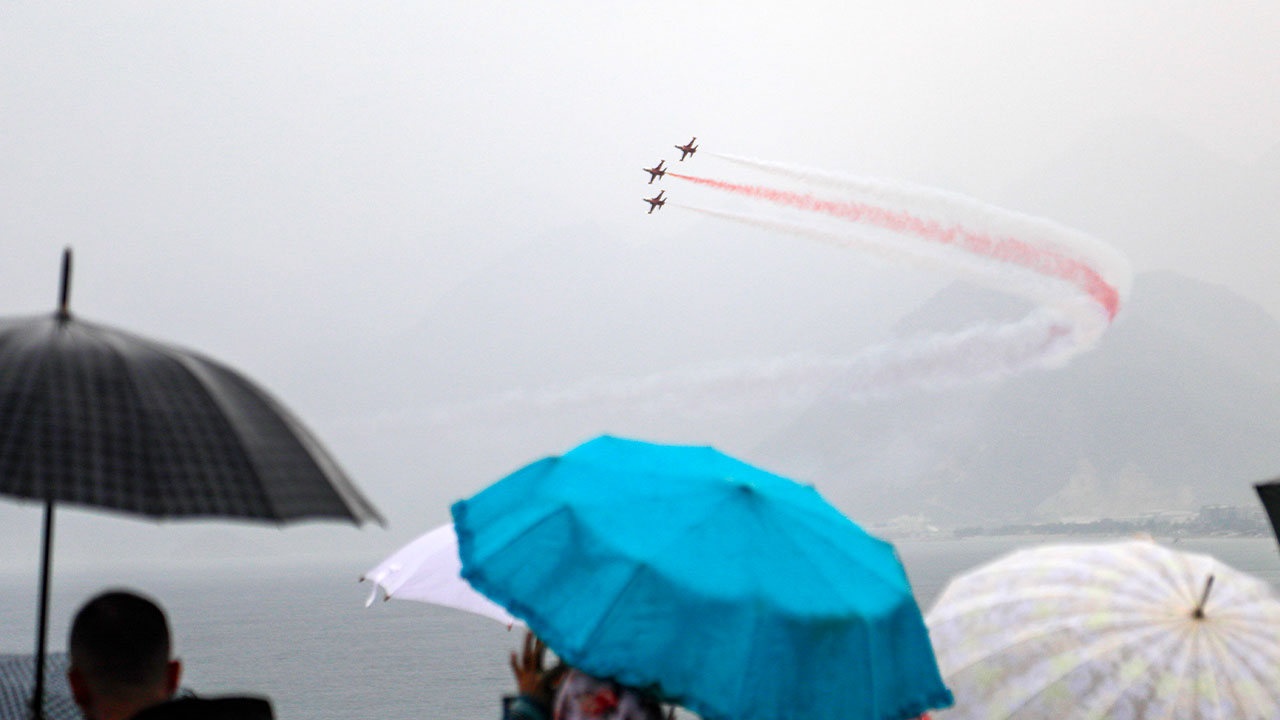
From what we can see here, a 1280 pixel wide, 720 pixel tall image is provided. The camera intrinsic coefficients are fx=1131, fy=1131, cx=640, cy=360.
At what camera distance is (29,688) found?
4484mm

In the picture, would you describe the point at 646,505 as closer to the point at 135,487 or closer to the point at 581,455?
the point at 581,455

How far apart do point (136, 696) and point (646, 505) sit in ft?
8.44

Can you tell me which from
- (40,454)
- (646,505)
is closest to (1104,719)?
(646,505)

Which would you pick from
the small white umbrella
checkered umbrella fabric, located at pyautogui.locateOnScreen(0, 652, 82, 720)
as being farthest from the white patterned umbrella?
checkered umbrella fabric, located at pyautogui.locateOnScreen(0, 652, 82, 720)

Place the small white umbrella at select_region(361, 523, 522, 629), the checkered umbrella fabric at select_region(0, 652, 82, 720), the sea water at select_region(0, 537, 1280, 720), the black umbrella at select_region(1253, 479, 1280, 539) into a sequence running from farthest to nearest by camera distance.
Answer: the sea water at select_region(0, 537, 1280, 720) < the small white umbrella at select_region(361, 523, 522, 629) < the black umbrella at select_region(1253, 479, 1280, 539) < the checkered umbrella fabric at select_region(0, 652, 82, 720)

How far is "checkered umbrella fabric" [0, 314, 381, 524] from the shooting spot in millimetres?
3670

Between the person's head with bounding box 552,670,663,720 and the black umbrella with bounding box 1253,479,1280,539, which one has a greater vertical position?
the black umbrella with bounding box 1253,479,1280,539

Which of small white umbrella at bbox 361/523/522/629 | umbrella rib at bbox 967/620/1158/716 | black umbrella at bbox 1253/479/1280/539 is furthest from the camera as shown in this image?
small white umbrella at bbox 361/523/522/629

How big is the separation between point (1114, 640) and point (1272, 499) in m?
1.29

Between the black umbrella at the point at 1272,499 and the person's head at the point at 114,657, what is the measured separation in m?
5.16

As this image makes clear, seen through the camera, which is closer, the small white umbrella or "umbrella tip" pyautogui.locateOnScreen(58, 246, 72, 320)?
"umbrella tip" pyautogui.locateOnScreen(58, 246, 72, 320)

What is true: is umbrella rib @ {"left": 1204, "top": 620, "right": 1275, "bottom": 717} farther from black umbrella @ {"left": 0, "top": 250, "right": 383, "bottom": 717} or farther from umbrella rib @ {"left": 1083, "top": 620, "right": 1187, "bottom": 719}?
black umbrella @ {"left": 0, "top": 250, "right": 383, "bottom": 717}

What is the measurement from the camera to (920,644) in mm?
5672

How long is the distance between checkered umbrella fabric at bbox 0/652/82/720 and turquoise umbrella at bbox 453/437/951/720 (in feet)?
5.75
